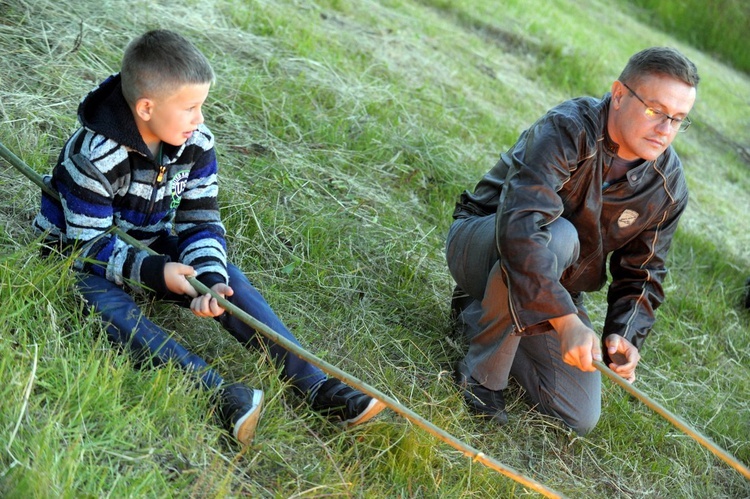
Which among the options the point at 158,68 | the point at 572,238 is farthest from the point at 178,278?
the point at 572,238

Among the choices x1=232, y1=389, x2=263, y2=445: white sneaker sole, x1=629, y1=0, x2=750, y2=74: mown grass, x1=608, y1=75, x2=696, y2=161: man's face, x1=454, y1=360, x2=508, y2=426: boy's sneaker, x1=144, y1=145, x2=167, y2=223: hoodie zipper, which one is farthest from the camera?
x1=629, y1=0, x2=750, y2=74: mown grass

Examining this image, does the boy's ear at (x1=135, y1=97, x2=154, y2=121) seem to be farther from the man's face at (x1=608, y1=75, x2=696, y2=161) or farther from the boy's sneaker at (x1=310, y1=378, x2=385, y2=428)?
the man's face at (x1=608, y1=75, x2=696, y2=161)

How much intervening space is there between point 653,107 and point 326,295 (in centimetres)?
133

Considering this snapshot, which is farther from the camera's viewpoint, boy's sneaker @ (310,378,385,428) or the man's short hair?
the man's short hair

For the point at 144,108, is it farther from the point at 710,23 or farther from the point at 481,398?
the point at 710,23

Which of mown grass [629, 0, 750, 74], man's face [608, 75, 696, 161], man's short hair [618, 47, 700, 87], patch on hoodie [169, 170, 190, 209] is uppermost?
man's short hair [618, 47, 700, 87]

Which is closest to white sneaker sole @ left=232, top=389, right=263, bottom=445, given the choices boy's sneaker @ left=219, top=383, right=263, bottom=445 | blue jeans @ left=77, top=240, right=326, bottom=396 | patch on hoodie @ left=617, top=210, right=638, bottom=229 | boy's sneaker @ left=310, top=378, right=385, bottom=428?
boy's sneaker @ left=219, top=383, right=263, bottom=445

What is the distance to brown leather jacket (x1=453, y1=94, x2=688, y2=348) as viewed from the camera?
8.41 feet

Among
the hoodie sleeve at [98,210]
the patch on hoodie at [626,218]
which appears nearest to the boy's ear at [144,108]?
the hoodie sleeve at [98,210]

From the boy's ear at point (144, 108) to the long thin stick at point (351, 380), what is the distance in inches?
13.5

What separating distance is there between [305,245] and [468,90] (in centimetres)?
284

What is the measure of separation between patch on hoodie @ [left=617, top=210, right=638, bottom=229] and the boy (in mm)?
1133

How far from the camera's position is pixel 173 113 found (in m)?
2.42

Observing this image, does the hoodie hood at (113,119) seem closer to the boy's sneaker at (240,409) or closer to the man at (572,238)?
the boy's sneaker at (240,409)
